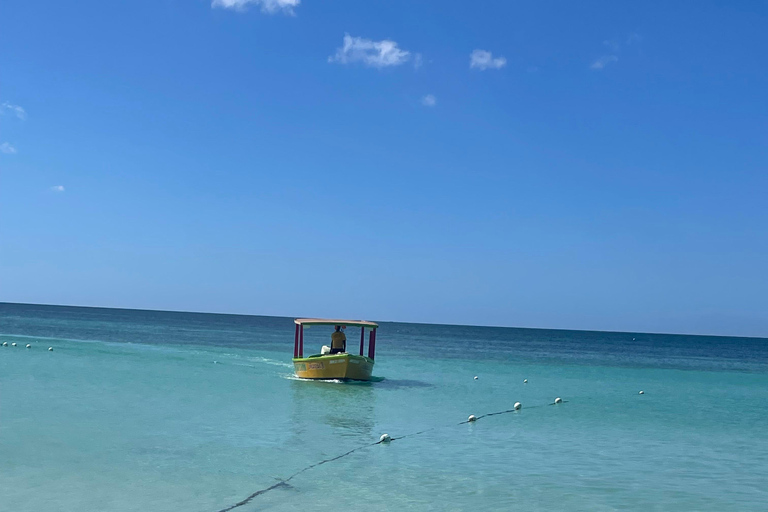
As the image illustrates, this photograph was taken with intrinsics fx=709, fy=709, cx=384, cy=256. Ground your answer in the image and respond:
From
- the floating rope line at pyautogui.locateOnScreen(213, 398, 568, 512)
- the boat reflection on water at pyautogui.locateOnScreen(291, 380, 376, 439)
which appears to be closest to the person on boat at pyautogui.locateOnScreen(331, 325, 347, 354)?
the boat reflection on water at pyautogui.locateOnScreen(291, 380, 376, 439)

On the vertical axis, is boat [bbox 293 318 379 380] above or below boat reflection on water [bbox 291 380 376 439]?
above

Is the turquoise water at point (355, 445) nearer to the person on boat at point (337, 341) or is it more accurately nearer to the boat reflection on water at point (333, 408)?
the boat reflection on water at point (333, 408)

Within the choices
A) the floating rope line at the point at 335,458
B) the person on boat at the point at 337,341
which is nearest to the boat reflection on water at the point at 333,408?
the floating rope line at the point at 335,458

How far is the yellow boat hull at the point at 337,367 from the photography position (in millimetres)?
26156

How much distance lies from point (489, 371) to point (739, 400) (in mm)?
13994

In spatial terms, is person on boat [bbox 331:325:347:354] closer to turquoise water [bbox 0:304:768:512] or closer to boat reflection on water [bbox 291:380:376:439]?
boat reflection on water [bbox 291:380:376:439]

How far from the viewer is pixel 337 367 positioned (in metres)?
26.3

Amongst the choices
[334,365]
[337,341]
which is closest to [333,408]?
[334,365]

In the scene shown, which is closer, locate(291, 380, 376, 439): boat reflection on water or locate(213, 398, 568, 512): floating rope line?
locate(213, 398, 568, 512): floating rope line

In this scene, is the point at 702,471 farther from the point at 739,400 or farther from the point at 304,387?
the point at 739,400

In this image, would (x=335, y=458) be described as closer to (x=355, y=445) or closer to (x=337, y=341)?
(x=355, y=445)

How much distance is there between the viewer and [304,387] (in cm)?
2542

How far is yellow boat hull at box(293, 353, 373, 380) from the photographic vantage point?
1030 inches

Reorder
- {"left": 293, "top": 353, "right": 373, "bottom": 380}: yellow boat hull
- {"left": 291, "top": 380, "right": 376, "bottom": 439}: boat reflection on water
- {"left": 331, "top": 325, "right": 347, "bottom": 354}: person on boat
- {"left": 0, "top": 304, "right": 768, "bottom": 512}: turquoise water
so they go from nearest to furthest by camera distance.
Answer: {"left": 0, "top": 304, "right": 768, "bottom": 512}: turquoise water → {"left": 291, "top": 380, "right": 376, "bottom": 439}: boat reflection on water → {"left": 293, "top": 353, "right": 373, "bottom": 380}: yellow boat hull → {"left": 331, "top": 325, "right": 347, "bottom": 354}: person on boat
